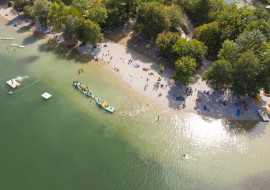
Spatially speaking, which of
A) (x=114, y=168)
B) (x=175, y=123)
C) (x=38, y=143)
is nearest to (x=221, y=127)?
(x=175, y=123)

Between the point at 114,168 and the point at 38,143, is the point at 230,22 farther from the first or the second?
the point at 38,143

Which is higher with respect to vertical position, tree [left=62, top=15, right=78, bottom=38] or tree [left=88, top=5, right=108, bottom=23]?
tree [left=88, top=5, right=108, bottom=23]

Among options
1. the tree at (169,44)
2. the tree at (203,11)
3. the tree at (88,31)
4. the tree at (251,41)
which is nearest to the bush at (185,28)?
the tree at (203,11)

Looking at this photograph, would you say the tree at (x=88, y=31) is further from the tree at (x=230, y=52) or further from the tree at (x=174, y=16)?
the tree at (x=230, y=52)

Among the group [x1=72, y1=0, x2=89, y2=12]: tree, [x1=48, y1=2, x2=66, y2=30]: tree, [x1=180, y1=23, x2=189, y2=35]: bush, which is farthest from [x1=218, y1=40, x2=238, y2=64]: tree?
[x1=72, y1=0, x2=89, y2=12]: tree

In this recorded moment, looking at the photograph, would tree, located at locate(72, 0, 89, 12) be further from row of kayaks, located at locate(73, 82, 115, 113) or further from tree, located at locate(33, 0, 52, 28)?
row of kayaks, located at locate(73, 82, 115, 113)

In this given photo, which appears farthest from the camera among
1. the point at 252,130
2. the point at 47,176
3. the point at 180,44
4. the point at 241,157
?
the point at 180,44
